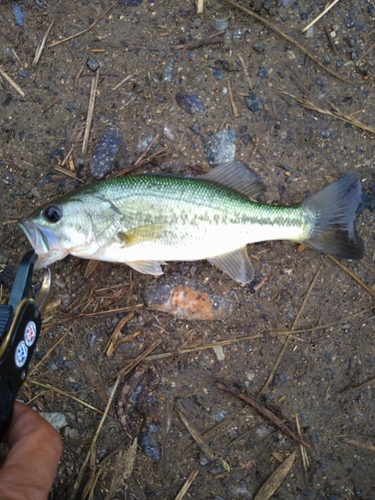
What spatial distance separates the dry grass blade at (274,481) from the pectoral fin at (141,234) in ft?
7.40

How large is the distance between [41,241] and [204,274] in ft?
4.48

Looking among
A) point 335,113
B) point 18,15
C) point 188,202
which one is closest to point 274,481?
point 188,202

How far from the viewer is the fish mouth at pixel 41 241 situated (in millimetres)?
2973

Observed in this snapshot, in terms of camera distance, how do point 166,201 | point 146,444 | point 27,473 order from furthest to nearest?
point 146,444 < point 166,201 < point 27,473

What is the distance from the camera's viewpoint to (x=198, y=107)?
11.8ft

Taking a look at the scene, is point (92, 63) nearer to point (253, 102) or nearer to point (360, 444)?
point (253, 102)

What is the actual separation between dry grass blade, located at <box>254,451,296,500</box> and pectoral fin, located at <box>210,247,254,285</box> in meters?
1.66

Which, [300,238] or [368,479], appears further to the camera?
[368,479]

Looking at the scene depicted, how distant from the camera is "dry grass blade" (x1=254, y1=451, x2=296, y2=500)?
11.5 feet

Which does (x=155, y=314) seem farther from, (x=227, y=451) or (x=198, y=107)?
(x=198, y=107)

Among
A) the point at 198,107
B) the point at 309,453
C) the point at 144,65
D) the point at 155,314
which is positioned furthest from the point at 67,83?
the point at 309,453

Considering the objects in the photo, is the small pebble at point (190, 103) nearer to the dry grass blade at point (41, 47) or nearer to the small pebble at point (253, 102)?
the small pebble at point (253, 102)

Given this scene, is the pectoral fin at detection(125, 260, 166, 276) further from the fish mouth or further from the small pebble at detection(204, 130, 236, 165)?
the small pebble at detection(204, 130, 236, 165)

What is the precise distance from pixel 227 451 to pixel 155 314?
1337mm
